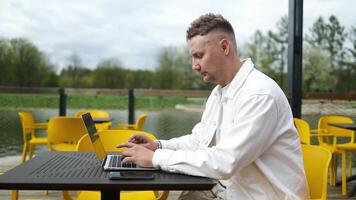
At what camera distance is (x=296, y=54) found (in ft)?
16.9

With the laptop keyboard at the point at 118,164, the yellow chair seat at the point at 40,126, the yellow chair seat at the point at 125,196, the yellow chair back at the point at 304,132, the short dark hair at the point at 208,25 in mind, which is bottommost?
the yellow chair seat at the point at 125,196

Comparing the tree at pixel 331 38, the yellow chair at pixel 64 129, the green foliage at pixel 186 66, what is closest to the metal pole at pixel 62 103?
the green foliage at pixel 186 66

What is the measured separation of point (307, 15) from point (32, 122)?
3667 mm

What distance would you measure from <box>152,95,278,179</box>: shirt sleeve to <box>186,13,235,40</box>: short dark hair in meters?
0.30

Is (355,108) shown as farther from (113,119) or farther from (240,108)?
(240,108)

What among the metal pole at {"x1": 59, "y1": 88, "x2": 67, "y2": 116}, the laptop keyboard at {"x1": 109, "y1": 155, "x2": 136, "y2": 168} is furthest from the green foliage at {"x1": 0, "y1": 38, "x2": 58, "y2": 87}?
the laptop keyboard at {"x1": 109, "y1": 155, "x2": 136, "y2": 168}

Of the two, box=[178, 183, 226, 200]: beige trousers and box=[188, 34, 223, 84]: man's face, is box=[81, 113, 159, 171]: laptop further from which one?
box=[188, 34, 223, 84]: man's face

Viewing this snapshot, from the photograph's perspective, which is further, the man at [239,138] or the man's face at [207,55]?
the man's face at [207,55]

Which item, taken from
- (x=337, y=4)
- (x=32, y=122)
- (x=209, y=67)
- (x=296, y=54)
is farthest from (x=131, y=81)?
(x=209, y=67)

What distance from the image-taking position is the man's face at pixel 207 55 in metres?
1.46

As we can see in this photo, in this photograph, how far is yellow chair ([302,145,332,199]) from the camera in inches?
64.9

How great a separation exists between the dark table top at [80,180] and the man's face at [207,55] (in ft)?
1.34

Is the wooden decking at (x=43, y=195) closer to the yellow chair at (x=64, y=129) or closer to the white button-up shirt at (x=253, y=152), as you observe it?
the yellow chair at (x=64, y=129)

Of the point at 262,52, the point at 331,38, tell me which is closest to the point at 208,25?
the point at 262,52
